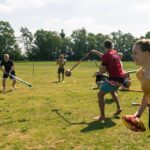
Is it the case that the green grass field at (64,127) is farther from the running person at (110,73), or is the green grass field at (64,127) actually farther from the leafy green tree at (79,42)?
the leafy green tree at (79,42)

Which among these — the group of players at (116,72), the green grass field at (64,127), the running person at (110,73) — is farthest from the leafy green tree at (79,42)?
the running person at (110,73)

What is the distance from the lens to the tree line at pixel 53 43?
125 metres

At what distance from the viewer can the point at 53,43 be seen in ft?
439

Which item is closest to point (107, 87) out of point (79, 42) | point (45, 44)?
point (45, 44)

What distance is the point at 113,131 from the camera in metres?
9.85

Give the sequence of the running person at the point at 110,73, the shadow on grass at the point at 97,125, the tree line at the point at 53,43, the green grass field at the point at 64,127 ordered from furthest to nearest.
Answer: the tree line at the point at 53,43
the running person at the point at 110,73
the shadow on grass at the point at 97,125
the green grass field at the point at 64,127

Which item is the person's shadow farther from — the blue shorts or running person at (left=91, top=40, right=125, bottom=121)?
the blue shorts

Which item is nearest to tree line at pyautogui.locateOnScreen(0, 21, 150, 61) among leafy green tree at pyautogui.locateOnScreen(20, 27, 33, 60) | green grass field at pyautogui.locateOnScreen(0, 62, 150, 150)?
leafy green tree at pyautogui.locateOnScreen(20, 27, 33, 60)

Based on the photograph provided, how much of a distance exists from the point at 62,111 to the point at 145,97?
7.49 m

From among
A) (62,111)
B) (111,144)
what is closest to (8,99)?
(62,111)

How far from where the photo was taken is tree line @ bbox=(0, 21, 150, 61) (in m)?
125

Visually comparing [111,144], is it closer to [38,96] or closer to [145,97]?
[145,97]

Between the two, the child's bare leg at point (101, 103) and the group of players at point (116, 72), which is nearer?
the group of players at point (116, 72)

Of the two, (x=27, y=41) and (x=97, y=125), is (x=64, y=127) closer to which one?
(x=97, y=125)
